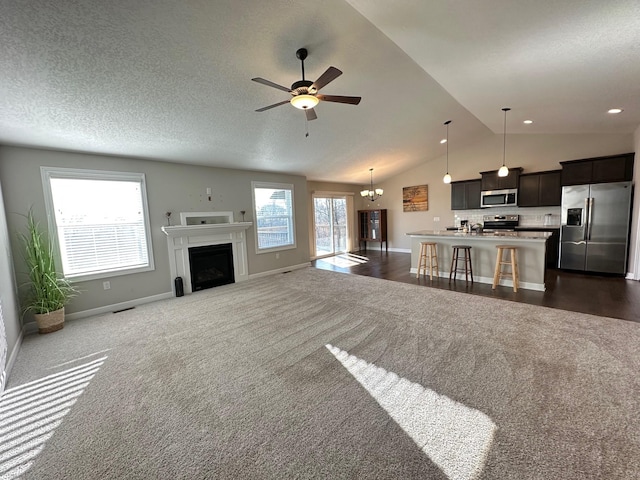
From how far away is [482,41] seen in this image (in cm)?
254

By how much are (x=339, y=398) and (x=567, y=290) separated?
4565 millimetres

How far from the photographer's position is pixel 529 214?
256 inches

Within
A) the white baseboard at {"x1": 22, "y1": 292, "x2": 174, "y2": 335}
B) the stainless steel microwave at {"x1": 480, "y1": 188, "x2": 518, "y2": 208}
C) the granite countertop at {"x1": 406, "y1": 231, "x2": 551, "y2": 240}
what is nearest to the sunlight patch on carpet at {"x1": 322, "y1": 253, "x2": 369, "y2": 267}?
the granite countertop at {"x1": 406, "y1": 231, "x2": 551, "y2": 240}

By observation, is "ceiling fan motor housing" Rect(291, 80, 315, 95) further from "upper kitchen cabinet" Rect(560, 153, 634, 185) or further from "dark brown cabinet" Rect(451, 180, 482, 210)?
"dark brown cabinet" Rect(451, 180, 482, 210)

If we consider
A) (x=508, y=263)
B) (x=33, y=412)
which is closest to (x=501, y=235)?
(x=508, y=263)

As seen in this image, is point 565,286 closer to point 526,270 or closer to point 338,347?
point 526,270

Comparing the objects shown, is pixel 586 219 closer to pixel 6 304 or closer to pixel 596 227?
pixel 596 227

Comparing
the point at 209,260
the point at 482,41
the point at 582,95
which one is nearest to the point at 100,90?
the point at 209,260

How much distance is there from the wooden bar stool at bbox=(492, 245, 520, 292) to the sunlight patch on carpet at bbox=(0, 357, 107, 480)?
5.67 m

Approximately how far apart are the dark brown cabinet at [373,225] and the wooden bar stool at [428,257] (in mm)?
3212

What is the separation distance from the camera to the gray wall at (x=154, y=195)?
347cm

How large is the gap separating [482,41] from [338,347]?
11.0 feet

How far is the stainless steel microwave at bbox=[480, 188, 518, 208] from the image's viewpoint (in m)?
6.46

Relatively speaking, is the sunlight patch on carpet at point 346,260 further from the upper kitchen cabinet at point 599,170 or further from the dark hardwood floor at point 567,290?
the upper kitchen cabinet at point 599,170
